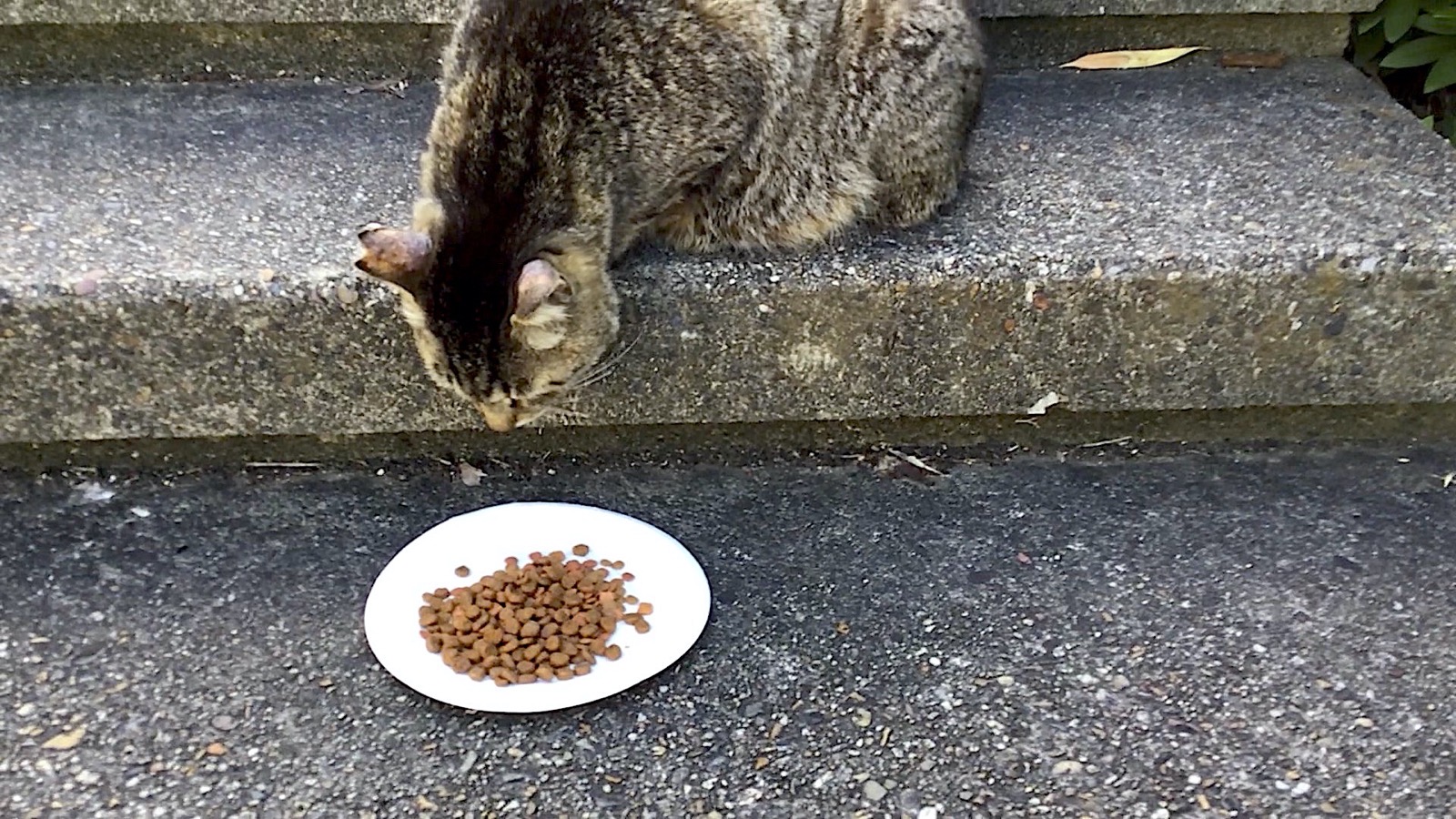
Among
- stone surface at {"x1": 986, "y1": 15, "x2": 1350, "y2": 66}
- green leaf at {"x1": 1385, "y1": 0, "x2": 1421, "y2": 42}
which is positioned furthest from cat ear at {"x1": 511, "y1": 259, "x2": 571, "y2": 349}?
green leaf at {"x1": 1385, "y1": 0, "x2": 1421, "y2": 42}

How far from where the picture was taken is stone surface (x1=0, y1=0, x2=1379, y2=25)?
198 cm

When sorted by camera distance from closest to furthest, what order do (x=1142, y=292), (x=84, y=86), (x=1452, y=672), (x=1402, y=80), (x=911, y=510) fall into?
(x=1452, y=672)
(x=1142, y=292)
(x=911, y=510)
(x=84, y=86)
(x=1402, y=80)

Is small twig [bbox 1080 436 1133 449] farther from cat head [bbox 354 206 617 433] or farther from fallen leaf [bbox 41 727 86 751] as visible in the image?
fallen leaf [bbox 41 727 86 751]

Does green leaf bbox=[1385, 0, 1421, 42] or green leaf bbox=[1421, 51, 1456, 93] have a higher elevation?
green leaf bbox=[1385, 0, 1421, 42]

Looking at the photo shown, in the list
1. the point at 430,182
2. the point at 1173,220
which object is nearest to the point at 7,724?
the point at 430,182

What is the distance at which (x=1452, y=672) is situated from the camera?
4.85 feet

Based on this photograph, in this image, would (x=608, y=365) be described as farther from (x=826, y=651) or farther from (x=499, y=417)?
(x=826, y=651)

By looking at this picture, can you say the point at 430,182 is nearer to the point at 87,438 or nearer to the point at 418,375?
the point at 418,375

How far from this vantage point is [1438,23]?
214 cm

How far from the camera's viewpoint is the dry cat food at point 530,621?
1445 millimetres

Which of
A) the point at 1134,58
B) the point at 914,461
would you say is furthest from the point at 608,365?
the point at 1134,58

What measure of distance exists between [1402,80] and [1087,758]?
1.75 meters

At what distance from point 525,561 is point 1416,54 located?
1920 mm

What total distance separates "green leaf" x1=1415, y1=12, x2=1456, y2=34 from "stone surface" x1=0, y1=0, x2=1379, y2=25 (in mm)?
124
